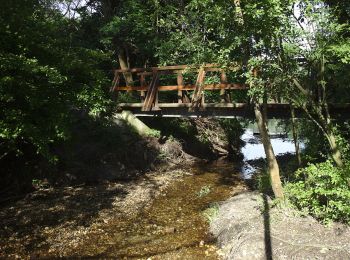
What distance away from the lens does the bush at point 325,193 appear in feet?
25.6

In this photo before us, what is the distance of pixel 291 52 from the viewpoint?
28.1 ft

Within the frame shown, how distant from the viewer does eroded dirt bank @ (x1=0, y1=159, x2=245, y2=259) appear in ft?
27.6

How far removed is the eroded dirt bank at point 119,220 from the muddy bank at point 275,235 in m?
0.50

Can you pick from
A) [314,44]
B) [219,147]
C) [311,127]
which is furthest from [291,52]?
[219,147]

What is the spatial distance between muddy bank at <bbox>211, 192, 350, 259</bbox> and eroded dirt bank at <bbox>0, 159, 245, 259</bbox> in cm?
50

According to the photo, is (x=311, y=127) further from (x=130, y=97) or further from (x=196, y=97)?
(x=130, y=97)

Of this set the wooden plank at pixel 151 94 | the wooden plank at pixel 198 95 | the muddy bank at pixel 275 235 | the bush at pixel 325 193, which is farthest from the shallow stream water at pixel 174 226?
the wooden plank at pixel 151 94

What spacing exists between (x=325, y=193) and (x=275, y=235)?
4.52ft

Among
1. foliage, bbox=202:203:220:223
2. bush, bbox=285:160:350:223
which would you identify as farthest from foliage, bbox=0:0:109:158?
bush, bbox=285:160:350:223

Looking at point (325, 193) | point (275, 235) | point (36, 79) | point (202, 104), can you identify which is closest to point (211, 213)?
point (275, 235)

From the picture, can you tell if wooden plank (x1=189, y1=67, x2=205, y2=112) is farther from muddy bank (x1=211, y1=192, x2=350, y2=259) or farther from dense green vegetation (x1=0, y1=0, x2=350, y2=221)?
muddy bank (x1=211, y1=192, x2=350, y2=259)

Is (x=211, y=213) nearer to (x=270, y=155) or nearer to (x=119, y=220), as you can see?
(x=270, y=155)

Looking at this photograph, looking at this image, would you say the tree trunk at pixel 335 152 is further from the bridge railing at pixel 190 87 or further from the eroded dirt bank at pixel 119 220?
→ the bridge railing at pixel 190 87

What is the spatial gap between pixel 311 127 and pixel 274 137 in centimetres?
3223
